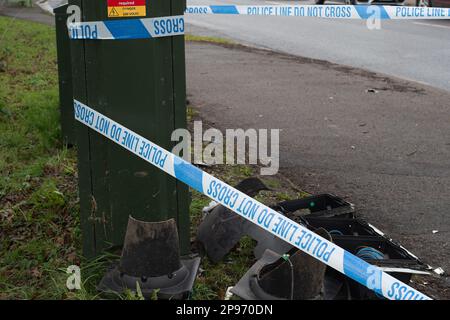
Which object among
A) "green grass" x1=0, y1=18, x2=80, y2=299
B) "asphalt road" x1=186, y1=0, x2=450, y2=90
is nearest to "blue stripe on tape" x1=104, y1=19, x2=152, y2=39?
"green grass" x1=0, y1=18, x2=80, y2=299

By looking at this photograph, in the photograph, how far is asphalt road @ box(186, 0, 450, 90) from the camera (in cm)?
1191

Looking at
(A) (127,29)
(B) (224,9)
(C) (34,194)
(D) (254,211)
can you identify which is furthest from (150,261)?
(B) (224,9)

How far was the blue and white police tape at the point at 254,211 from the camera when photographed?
311 centimetres

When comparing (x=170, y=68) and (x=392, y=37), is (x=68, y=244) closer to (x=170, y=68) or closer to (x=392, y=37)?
(x=170, y=68)

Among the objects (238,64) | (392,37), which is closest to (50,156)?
(238,64)

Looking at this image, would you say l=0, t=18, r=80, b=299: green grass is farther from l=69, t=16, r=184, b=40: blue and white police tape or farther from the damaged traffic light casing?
l=69, t=16, r=184, b=40: blue and white police tape

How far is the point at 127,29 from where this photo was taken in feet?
11.4

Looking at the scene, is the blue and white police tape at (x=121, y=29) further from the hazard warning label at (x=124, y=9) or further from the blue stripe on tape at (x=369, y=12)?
the blue stripe on tape at (x=369, y=12)

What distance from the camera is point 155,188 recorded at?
3730mm

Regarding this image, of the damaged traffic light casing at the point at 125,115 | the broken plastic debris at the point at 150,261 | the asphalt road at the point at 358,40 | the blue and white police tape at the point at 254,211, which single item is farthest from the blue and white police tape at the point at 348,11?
the asphalt road at the point at 358,40

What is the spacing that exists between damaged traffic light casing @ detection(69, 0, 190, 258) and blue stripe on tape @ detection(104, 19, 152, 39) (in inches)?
0.9

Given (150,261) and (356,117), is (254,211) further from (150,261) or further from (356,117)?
(356,117)

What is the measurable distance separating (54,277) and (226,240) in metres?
0.94

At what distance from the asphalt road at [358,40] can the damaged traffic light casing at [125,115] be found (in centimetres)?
719
